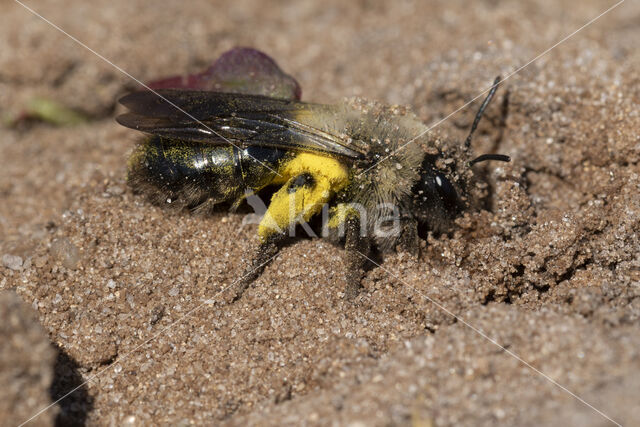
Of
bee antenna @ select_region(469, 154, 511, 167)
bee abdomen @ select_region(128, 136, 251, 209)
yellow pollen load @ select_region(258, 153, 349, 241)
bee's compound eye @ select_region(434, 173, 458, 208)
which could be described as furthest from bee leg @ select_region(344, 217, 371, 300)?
bee antenna @ select_region(469, 154, 511, 167)

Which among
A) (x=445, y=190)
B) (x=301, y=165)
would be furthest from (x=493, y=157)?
(x=301, y=165)

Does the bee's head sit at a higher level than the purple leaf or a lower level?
lower

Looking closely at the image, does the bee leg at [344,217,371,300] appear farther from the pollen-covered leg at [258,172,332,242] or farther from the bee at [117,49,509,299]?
the pollen-covered leg at [258,172,332,242]

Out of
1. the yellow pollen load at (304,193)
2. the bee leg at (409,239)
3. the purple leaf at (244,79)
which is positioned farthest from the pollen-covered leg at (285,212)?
the purple leaf at (244,79)

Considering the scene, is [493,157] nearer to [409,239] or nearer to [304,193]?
[409,239]

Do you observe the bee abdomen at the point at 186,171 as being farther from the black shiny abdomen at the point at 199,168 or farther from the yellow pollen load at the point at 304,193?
the yellow pollen load at the point at 304,193

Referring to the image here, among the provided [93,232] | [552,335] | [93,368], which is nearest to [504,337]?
[552,335]
